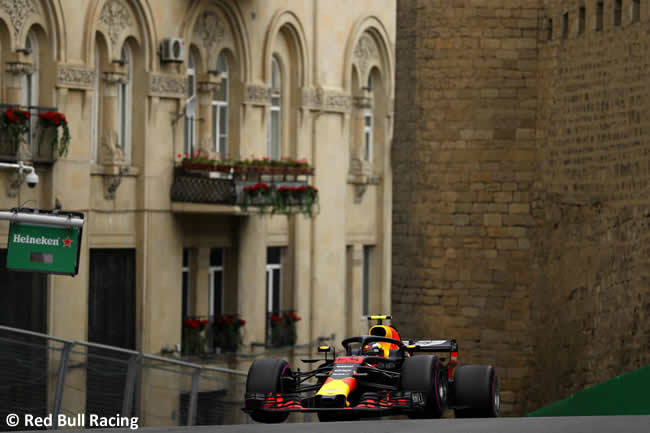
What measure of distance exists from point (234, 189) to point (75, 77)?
14.7 feet

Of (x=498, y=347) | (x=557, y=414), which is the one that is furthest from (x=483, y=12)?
(x=557, y=414)

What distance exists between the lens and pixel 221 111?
3444cm

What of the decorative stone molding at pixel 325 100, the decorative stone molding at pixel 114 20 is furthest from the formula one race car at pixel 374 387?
the decorative stone molding at pixel 325 100

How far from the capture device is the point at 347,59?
37750 millimetres

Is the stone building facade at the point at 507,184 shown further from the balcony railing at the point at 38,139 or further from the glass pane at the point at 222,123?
the glass pane at the point at 222,123

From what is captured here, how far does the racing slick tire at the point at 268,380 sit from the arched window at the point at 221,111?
66.3ft

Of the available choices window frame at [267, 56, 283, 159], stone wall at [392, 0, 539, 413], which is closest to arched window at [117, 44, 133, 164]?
window frame at [267, 56, 283, 159]

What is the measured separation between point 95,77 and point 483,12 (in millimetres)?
8514

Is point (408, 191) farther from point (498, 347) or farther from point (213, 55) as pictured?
point (213, 55)

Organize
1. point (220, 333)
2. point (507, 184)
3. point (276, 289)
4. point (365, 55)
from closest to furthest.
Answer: point (507, 184)
point (220, 333)
point (276, 289)
point (365, 55)

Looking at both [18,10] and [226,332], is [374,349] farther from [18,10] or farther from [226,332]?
[226,332]

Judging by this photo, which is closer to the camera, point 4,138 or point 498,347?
point 498,347

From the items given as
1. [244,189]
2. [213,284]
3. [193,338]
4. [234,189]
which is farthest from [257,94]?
[193,338]

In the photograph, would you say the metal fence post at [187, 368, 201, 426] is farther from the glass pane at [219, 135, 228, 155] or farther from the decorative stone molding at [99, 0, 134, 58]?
the glass pane at [219, 135, 228, 155]
